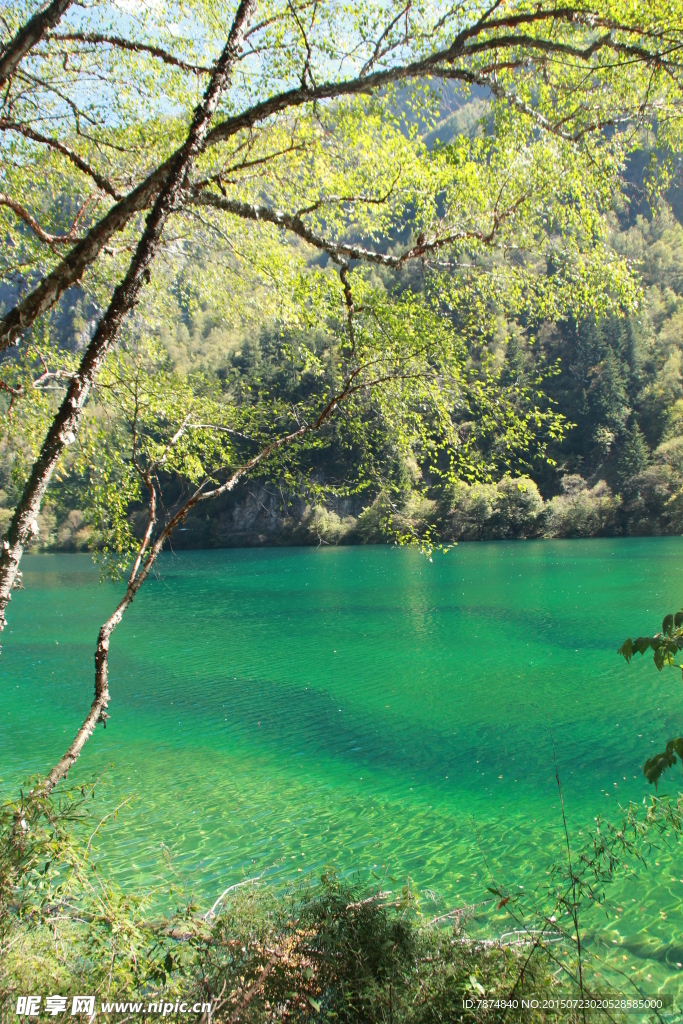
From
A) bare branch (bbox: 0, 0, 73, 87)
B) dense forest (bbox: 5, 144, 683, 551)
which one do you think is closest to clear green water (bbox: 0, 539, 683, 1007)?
bare branch (bbox: 0, 0, 73, 87)

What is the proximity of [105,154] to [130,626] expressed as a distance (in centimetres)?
2203

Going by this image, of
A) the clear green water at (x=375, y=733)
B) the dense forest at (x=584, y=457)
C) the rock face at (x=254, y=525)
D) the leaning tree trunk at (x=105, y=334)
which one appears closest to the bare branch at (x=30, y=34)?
the leaning tree trunk at (x=105, y=334)

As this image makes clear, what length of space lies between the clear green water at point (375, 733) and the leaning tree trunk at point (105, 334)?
200cm

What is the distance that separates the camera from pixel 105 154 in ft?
20.5

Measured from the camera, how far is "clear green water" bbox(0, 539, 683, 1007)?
7.58 m

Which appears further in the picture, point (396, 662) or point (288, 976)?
point (396, 662)

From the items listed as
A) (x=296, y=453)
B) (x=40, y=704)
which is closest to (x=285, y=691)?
(x=40, y=704)

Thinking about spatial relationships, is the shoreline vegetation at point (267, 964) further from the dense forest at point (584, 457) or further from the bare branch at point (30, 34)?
the dense forest at point (584, 457)

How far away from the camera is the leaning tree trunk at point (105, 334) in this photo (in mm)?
3352

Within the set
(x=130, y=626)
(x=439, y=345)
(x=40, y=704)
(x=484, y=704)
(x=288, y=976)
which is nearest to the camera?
(x=288, y=976)

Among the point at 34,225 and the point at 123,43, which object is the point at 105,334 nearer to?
the point at 34,225

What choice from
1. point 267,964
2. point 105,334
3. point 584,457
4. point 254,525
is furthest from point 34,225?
point 584,457

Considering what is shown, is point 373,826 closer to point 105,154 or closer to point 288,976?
point 288,976

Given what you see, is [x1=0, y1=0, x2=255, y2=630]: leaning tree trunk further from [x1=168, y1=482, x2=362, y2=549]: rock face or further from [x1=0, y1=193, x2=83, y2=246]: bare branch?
[x1=168, y1=482, x2=362, y2=549]: rock face
